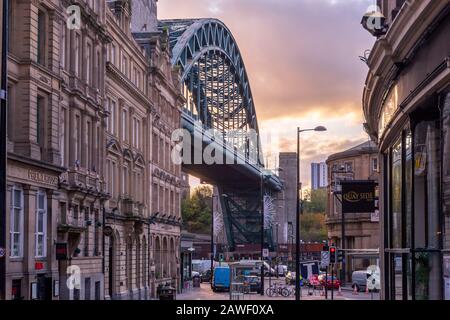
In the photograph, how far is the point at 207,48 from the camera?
12181 cm

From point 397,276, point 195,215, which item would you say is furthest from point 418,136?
point 195,215

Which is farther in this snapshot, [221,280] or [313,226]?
[313,226]

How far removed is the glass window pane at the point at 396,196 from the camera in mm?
15936

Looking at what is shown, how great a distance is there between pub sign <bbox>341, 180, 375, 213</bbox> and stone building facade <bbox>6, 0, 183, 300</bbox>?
12.9 m

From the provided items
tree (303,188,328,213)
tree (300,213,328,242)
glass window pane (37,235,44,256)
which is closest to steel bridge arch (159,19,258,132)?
tree (303,188,328,213)

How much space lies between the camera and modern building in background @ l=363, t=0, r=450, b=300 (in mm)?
11195

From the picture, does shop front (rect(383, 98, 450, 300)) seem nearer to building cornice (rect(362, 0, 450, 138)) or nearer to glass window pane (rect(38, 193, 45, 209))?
building cornice (rect(362, 0, 450, 138))

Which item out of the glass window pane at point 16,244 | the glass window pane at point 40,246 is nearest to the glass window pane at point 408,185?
the glass window pane at point 16,244

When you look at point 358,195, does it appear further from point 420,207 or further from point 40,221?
point 420,207

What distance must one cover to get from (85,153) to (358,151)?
3674 centimetres
